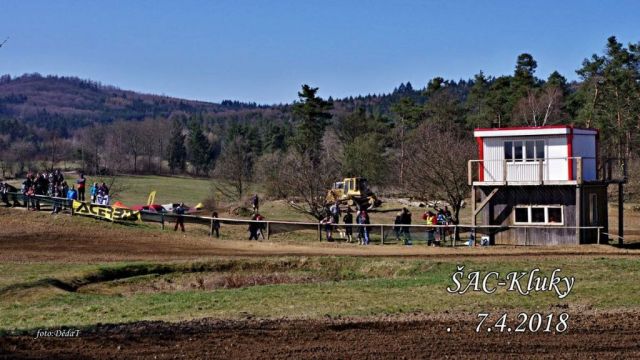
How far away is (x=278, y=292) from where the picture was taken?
23047 mm

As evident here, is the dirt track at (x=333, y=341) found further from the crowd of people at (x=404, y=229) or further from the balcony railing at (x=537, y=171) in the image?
the balcony railing at (x=537, y=171)

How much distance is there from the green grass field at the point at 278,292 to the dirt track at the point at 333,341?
1545 mm

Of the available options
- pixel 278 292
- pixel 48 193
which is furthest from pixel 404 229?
pixel 48 193

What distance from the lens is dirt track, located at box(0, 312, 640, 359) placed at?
1459 cm

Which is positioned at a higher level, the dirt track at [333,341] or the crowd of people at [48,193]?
the crowd of people at [48,193]

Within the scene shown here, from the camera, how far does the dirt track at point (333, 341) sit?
1459 cm

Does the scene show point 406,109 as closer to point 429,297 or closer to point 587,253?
point 587,253

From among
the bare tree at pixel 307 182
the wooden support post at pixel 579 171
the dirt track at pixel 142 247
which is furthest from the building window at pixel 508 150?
the bare tree at pixel 307 182

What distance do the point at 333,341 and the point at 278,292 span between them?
7.63m

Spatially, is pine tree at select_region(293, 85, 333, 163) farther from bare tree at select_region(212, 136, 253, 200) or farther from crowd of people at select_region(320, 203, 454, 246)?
crowd of people at select_region(320, 203, 454, 246)

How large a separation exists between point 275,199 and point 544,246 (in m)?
40.1

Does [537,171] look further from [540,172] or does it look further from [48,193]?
[48,193]

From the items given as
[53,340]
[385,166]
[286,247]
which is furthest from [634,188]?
[53,340]

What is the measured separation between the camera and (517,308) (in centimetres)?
1897
